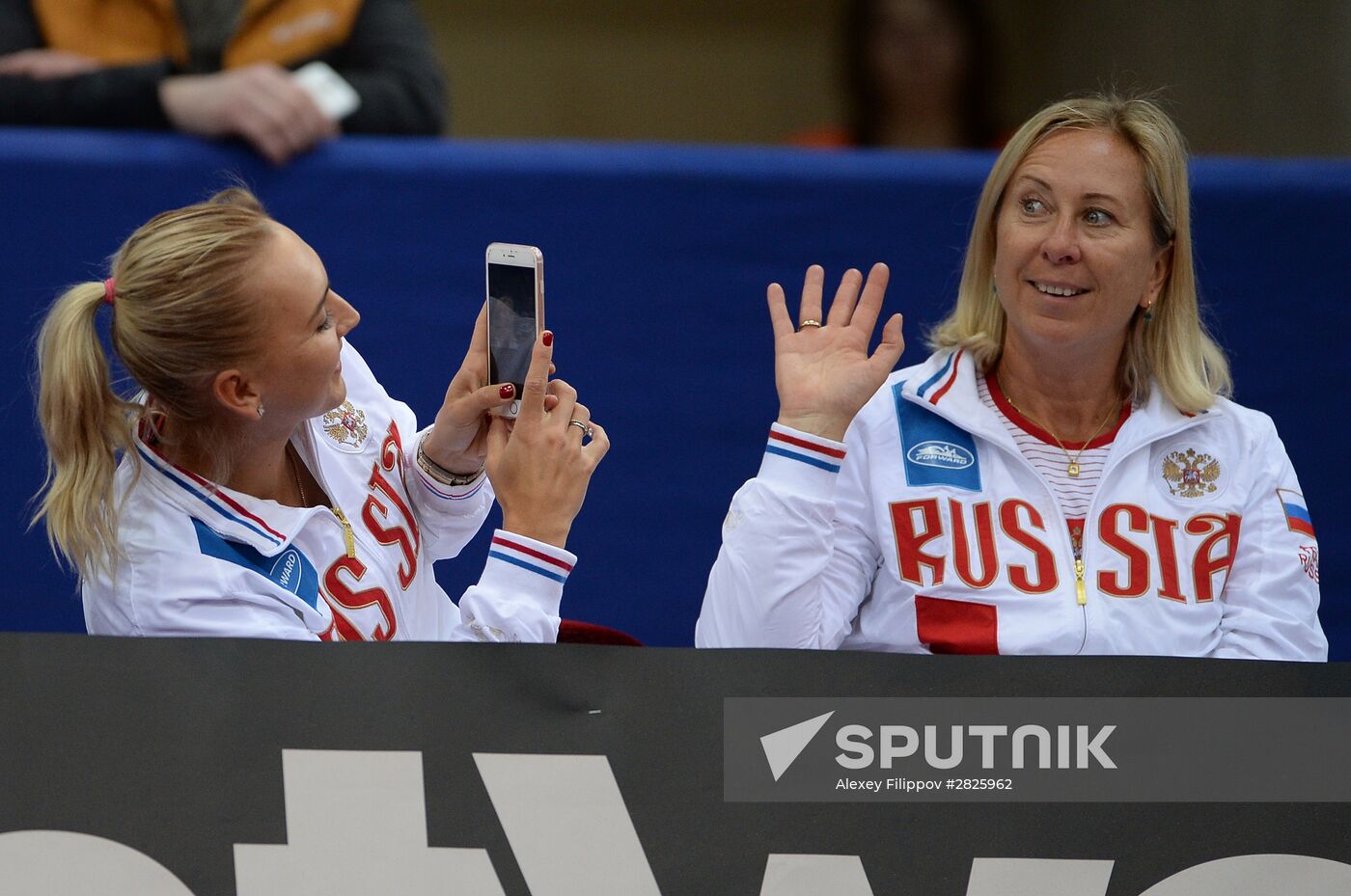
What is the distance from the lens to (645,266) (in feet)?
10.1

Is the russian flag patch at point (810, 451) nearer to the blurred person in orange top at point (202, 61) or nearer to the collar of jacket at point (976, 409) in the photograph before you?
the collar of jacket at point (976, 409)

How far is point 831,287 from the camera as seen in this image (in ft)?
10.1

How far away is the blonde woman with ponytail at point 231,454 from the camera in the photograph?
185cm

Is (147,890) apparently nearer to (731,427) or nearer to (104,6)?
(731,427)

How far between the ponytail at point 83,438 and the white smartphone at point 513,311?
466mm

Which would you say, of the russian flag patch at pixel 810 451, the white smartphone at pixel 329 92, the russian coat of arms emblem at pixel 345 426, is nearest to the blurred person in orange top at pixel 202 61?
the white smartphone at pixel 329 92

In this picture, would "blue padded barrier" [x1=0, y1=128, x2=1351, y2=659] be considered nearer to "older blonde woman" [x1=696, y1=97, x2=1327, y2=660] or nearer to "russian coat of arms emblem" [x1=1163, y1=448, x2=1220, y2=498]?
Result: "older blonde woman" [x1=696, y1=97, x2=1327, y2=660]

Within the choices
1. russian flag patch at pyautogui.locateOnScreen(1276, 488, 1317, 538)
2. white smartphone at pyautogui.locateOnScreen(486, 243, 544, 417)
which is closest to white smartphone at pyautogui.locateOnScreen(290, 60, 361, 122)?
white smartphone at pyautogui.locateOnScreen(486, 243, 544, 417)

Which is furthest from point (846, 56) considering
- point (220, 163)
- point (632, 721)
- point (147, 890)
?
point (147, 890)

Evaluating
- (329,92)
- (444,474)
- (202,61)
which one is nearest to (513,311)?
(444,474)

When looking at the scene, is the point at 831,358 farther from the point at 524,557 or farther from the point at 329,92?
the point at 329,92

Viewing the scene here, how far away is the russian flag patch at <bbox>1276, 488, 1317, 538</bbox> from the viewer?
7.27 feet

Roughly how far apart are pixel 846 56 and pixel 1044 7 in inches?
118

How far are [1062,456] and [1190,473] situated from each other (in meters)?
0.18
